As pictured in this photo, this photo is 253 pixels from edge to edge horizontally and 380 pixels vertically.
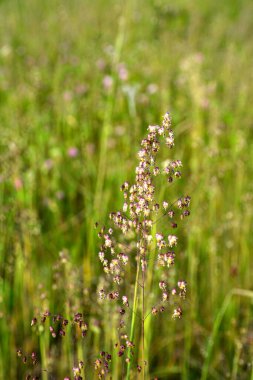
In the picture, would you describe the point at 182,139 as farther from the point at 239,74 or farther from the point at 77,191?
the point at 239,74

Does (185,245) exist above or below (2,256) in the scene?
above

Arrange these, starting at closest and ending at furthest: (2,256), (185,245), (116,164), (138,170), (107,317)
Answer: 1. (138,170)
2. (107,317)
3. (2,256)
4. (185,245)
5. (116,164)

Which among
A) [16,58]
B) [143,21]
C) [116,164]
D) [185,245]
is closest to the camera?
[185,245]

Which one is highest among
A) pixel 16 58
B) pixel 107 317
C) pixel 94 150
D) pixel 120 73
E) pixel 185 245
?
pixel 16 58

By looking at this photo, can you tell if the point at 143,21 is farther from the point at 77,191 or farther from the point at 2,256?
the point at 2,256

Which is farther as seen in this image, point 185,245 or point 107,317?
point 185,245

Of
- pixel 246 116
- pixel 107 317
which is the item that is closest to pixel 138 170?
pixel 107 317
